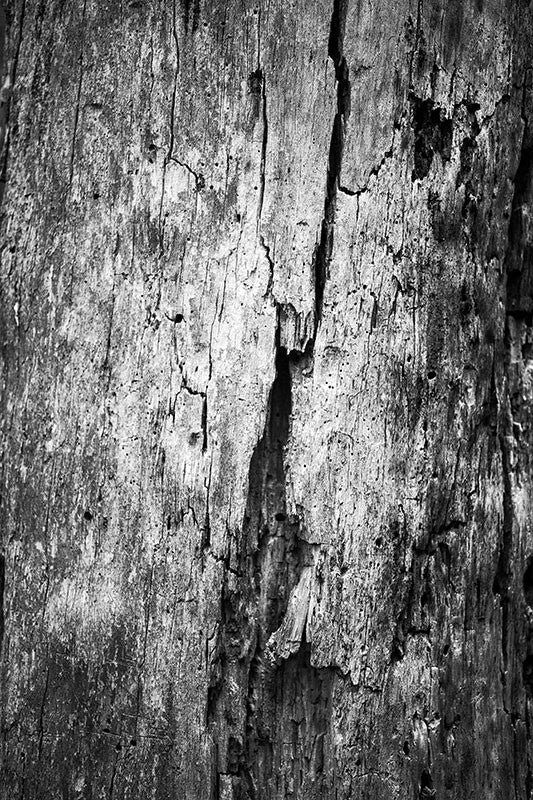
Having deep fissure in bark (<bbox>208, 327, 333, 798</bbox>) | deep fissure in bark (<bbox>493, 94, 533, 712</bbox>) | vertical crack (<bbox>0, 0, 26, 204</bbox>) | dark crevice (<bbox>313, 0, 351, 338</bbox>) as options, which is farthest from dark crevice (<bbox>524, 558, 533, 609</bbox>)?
vertical crack (<bbox>0, 0, 26, 204</bbox>)

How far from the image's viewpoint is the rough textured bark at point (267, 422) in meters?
1.56

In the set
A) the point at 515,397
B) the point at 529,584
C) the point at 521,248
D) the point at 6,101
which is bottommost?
the point at 529,584

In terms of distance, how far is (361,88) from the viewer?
1.60 meters

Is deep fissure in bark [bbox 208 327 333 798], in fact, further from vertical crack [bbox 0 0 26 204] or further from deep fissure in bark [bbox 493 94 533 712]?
vertical crack [bbox 0 0 26 204]

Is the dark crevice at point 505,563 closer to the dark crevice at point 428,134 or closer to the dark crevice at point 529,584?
A: the dark crevice at point 529,584

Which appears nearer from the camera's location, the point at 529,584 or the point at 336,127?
the point at 336,127

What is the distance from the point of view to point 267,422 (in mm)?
1566

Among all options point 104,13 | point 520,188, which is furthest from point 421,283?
point 104,13

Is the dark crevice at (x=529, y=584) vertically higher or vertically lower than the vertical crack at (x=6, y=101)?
lower

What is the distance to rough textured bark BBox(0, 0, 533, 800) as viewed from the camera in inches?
61.4

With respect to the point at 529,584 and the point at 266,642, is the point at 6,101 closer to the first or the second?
the point at 266,642

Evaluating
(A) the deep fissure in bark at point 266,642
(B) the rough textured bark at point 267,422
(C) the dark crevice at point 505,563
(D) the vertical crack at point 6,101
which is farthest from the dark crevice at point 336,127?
(D) the vertical crack at point 6,101

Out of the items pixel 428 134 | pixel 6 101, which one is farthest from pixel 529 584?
pixel 6 101

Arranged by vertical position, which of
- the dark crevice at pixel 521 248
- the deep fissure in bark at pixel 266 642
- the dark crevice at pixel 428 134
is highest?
the dark crevice at pixel 428 134
